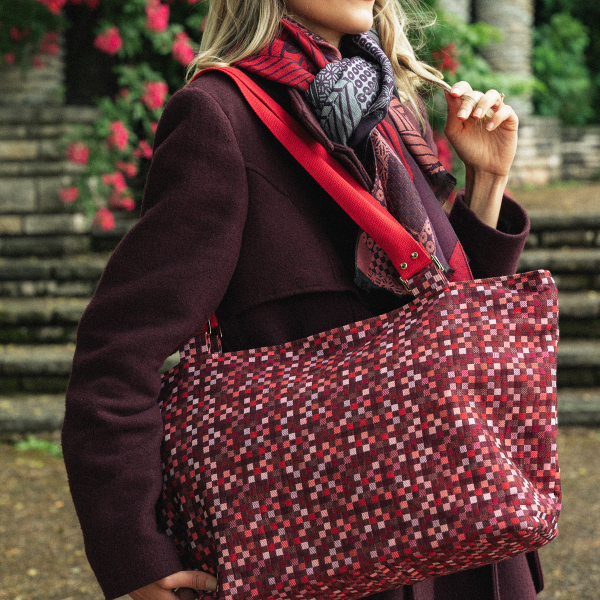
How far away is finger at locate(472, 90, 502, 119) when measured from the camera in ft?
3.92

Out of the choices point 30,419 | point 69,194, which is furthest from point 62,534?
point 69,194

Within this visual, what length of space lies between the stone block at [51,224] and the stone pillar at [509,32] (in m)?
8.01

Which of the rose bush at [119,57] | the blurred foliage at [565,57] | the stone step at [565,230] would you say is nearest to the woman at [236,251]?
the rose bush at [119,57]

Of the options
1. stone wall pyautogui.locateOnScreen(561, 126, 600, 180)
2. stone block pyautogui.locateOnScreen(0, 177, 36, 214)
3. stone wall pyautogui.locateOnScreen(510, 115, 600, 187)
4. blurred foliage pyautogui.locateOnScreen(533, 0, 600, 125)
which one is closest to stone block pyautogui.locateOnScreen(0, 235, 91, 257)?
stone block pyautogui.locateOnScreen(0, 177, 36, 214)

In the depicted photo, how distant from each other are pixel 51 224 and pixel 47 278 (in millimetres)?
415

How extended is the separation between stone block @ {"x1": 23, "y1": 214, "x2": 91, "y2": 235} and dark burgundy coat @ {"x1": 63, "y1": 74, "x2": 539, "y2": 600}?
449 cm

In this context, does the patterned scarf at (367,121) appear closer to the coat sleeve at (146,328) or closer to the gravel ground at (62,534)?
the coat sleeve at (146,328)

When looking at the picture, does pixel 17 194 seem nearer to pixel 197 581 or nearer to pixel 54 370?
pixel 54 370

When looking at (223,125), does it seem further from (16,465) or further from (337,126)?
(16,465)

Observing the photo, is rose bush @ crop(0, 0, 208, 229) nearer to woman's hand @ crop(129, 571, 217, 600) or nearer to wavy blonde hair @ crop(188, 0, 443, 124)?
wavy blonde hair @ crop(188, 0, 443, 124)

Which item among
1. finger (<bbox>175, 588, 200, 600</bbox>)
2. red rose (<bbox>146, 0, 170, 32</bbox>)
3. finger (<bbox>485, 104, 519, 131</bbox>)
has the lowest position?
finger (<bbox>175, 588, 200, 600</bbox>)

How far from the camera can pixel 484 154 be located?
52.8 inches

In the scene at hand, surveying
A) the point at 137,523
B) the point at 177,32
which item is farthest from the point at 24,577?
the point at 177,32

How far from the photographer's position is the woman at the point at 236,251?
99 centimetres
